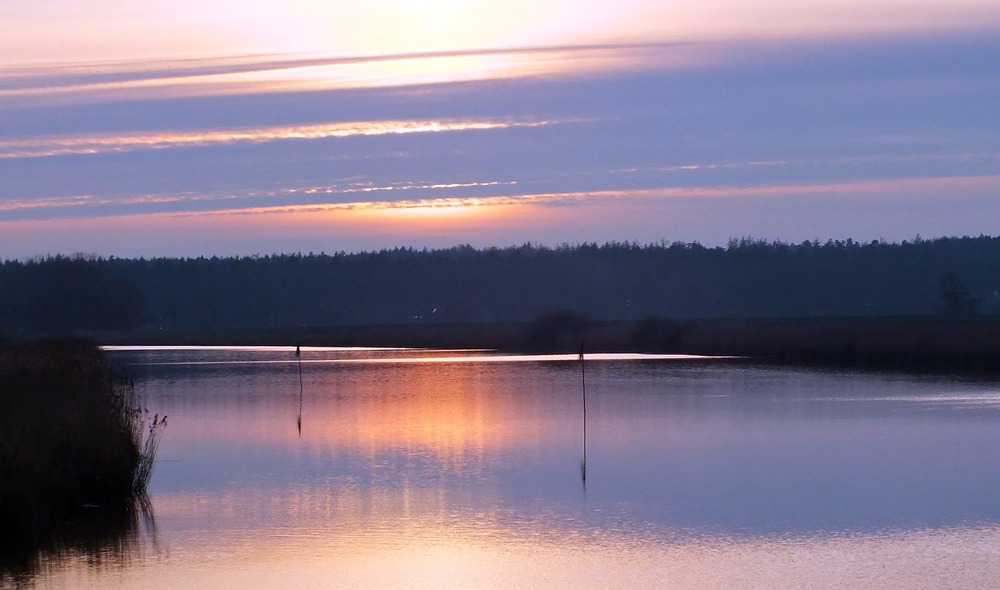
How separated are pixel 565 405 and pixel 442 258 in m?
111

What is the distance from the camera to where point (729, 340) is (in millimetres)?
48500

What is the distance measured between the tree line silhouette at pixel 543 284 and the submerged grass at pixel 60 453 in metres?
65.0

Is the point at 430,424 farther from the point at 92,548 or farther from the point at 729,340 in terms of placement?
Result: the point at 729,340

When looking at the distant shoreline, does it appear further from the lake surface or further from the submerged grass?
the submerged grass

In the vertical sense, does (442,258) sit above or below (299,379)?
above

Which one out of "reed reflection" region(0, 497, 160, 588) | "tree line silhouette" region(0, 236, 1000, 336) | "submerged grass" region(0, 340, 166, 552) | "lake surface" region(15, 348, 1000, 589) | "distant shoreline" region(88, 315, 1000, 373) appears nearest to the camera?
"lake surface" region(15, 348, 1000, 589)

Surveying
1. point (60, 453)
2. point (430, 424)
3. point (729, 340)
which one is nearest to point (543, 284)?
point (729, 340)

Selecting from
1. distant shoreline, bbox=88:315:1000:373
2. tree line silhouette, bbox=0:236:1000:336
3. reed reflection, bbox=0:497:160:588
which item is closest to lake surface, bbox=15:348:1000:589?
reed reflection, bbox=0:497:160:588

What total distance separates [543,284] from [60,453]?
105067 mm

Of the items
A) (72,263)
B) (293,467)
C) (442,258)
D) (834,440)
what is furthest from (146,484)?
(442,258)

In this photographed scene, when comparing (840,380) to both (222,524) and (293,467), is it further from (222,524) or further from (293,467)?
(222,524)

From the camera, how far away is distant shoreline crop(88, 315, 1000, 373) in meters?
38.6

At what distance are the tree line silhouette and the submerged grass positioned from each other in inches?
2560

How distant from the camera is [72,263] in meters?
75.9
